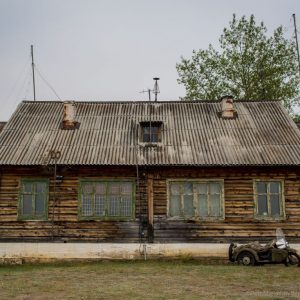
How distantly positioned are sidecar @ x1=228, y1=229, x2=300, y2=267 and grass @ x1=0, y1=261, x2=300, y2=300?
268mm

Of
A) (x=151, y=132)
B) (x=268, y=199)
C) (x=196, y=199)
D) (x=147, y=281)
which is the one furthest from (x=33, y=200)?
(x=268, y=199)

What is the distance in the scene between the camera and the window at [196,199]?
48.5ft

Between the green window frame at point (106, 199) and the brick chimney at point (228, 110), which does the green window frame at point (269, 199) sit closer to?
the brick chimney at point (228, 110)

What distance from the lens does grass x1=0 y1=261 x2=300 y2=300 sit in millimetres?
8586

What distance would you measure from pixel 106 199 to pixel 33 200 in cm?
247

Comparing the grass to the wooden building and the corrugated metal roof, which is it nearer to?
the wooden building

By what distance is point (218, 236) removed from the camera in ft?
48.0

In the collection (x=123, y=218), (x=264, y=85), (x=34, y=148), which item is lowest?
(x=123, y=218)

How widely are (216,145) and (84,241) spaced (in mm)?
5711

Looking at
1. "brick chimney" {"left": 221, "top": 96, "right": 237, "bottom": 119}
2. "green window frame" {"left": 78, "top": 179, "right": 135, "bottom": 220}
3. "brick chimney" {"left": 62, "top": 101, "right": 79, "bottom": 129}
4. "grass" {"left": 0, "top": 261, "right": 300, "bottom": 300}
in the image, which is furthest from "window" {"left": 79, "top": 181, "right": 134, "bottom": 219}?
"brick chimney" {"left": 221, "top": 96, "right": 237, "bottom": 119}

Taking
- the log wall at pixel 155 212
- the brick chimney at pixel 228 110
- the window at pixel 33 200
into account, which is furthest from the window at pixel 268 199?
the window at pixel 33 200

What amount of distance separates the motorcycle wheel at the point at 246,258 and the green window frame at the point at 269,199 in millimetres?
1901

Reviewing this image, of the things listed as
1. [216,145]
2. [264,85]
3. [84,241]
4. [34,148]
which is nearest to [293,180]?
[216,145]

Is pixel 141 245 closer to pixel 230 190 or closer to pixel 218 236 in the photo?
pixel 218 236
